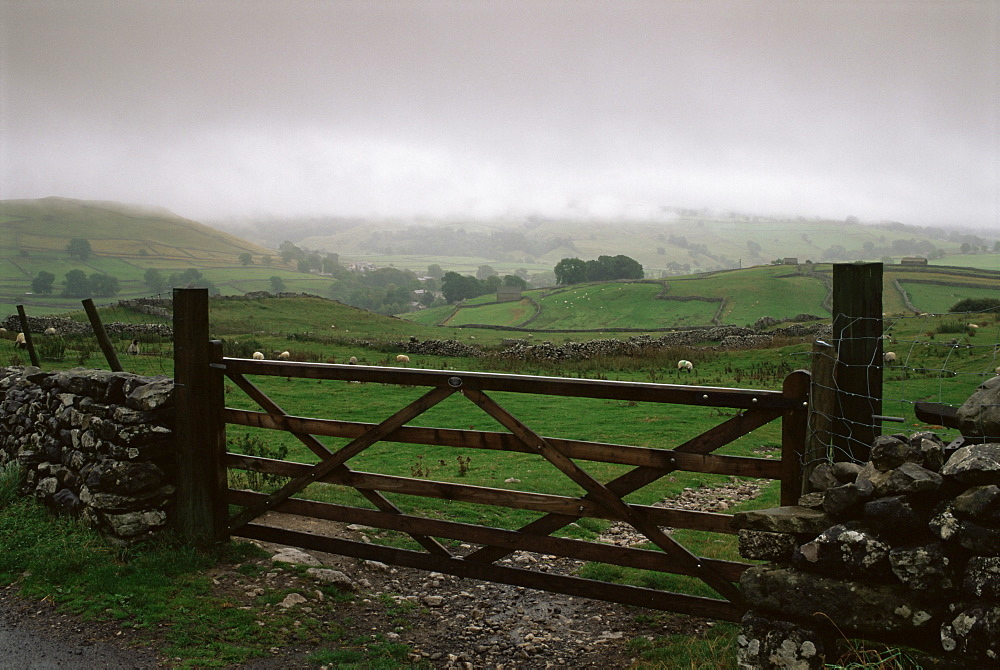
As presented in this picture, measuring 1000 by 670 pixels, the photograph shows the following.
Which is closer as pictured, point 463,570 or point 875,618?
point 875,618

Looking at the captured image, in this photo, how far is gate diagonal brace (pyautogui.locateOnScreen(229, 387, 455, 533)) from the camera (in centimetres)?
581

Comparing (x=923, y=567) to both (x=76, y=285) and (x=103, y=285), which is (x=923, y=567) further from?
(x=103, y=285)

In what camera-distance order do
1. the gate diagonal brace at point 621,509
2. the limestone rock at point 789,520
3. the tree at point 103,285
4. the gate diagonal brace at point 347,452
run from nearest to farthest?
the limestone rock at point 789,520, the gate diagonal brace at point 621,509, the gate diagonal brace at point 347,452, the tree at point 103,285

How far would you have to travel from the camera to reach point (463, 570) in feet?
19.7

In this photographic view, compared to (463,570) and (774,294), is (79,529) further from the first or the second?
(774,294)

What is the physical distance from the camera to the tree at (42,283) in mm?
95613

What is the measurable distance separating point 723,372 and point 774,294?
2802 inches

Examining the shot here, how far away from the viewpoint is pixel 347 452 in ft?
20.1

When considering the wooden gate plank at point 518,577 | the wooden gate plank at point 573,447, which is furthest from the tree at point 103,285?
the wooden gate plank at point 573,447

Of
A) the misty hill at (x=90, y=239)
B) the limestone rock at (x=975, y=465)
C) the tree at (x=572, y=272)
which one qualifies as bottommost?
the limestone rock at (x=975, y=465)

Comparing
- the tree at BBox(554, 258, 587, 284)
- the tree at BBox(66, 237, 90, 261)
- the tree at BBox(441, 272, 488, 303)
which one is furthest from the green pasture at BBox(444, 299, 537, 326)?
the tree at BBox(66, 237, 90, 261)

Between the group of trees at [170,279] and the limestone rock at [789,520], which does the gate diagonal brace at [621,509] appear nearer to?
the limestone rock at [789,520]

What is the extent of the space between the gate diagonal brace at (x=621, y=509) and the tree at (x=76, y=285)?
359 ft

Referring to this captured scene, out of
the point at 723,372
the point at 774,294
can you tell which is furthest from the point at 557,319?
the point at 723,372
